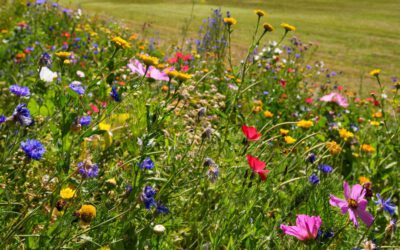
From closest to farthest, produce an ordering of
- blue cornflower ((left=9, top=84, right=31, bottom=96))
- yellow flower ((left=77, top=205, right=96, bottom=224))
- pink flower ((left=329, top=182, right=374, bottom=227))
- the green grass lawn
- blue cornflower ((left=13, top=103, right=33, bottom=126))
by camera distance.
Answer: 1. yellow flower ((left=77, top=205, right=96, bottom=224))
2. blue cornflower ((left=13, top=103, right=33, bottom=126))
3. pink flower ((left=329, top=182, right=374, bottom=227))
4. blue cornflower ((left=9, top=84, right=31, bottom=96))
5. the green grass lawn

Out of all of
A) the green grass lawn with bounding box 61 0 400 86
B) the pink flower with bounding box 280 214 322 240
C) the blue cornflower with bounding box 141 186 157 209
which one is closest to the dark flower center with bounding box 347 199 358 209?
the pink flower with bounding box 280 214 322 240

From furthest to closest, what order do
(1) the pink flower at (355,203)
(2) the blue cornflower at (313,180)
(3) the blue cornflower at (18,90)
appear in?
(2) the blue cornflower at (313,180), (3) the blue cornflower at (18,90), (1) the pink flower at (355,203)

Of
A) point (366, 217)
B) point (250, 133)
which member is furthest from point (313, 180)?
point (366, 217)

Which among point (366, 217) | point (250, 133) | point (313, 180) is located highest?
point (250, 133)

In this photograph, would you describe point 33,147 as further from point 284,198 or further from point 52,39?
point 52,39

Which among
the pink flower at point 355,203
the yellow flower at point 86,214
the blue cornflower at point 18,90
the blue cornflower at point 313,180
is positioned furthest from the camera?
the blue cornflower at point 313,180

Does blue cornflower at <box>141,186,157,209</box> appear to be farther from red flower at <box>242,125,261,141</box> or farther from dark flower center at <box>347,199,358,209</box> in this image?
dark flower center at <box>347,199,358,209</box>

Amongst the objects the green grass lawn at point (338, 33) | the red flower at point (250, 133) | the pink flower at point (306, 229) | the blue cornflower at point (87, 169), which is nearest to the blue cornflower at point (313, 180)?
the red flower at point (250, 133)

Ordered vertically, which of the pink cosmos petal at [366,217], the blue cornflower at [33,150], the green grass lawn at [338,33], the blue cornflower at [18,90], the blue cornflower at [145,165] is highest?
the blue cornflower at [18,90]

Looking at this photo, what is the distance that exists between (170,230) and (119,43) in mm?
794

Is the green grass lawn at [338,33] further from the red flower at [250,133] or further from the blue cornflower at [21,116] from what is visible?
the blue cornflower at [21,116]

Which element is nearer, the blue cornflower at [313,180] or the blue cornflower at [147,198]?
the blue cornflower at [147,198]

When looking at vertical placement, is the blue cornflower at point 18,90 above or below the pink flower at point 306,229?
above

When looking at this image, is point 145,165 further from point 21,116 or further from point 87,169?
point 21,116
